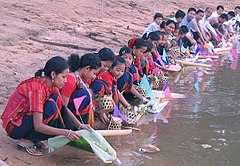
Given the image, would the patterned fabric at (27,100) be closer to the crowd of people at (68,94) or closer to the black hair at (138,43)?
the crowd of people at (68,94)

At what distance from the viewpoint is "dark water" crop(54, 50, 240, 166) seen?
15.0 feet

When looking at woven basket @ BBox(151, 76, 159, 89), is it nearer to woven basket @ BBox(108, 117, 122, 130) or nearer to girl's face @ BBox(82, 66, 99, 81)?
woven basket @ BBox(108, 117, 122, 130)

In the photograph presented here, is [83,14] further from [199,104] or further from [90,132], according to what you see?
[90,132]

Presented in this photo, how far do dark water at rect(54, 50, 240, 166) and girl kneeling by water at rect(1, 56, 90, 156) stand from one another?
16.1 inches

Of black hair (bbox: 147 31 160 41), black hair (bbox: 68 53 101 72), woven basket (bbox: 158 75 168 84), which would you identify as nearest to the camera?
black hair (bbox: 68 53 101 72)

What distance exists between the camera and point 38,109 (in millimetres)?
4012

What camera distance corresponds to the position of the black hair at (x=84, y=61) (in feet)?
15.5

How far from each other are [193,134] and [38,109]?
2.03 metres

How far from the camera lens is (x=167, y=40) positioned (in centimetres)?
880

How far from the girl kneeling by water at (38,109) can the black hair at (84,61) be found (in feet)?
1.89

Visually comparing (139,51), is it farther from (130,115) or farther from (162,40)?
(162,40)

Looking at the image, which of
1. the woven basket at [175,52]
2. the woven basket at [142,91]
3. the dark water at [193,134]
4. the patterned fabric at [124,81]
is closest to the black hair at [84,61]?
the dark water at [193,134]

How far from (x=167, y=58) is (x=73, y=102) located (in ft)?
13.8

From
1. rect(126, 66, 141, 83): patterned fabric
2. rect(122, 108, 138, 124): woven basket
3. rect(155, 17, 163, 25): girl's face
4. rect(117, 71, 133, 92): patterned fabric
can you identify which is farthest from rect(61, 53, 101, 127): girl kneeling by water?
rect(155, 17, 163, 25): girl's face
